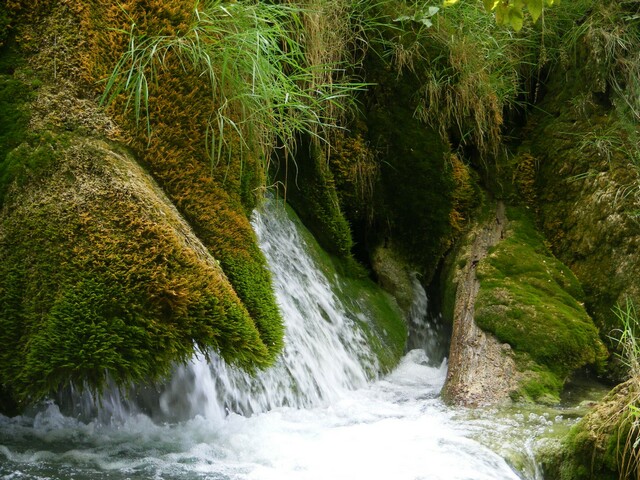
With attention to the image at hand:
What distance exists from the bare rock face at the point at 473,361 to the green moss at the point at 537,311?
0.24 ft

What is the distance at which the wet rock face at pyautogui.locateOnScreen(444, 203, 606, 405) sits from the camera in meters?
4.55

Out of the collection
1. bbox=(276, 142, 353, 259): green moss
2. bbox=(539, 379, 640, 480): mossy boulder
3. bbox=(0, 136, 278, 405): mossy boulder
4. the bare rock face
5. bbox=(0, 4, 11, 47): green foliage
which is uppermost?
bbox=(0, 4, 11, 47): green foliage

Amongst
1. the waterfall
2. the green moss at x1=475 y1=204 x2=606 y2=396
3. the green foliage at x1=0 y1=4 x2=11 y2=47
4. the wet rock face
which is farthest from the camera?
the green moss at x1=475 y1=204 x2=606 y2=396

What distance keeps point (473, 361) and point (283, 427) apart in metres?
1.47

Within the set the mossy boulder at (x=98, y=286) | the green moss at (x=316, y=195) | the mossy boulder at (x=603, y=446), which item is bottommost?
the mossy boulder at (x=603, y=446)

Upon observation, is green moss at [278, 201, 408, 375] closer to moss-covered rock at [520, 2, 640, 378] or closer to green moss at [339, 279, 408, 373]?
green moss at [339, 279, 408, 373]

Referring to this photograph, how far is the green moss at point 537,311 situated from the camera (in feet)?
15.6

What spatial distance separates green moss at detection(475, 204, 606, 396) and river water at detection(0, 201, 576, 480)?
1.95 feet

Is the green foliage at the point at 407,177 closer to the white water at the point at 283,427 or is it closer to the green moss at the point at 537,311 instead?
the green moss at the point at 537,311

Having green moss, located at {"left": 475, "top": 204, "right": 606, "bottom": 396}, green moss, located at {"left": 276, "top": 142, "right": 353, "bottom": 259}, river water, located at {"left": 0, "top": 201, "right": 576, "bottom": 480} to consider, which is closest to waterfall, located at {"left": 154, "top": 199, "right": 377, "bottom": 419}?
river water, located at {"left": 0, "top": 201, "right": 576, "bottom": 480}

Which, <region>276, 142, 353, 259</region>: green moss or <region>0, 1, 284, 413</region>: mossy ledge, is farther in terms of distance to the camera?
<region>276, 142, 353, 259</region>: green moss

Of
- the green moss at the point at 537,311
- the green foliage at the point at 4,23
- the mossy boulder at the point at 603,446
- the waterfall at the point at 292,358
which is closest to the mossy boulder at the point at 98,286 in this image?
the green foliage at the point at 4,23

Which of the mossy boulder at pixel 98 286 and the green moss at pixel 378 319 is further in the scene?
the green moss at pixel 378 319

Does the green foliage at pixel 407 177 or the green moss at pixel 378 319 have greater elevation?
the green foliage at pixel 407 177
